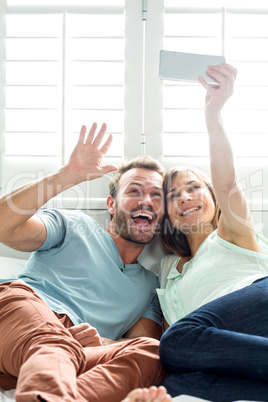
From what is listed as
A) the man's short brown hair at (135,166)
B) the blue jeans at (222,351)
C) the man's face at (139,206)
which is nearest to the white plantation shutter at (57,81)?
the man's short brown hair at (135,166)

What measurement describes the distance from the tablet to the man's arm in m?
0.32

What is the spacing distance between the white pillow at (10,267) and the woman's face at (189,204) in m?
0.60

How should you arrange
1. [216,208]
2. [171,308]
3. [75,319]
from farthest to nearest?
[216,208] < [171,308] < [75,319]

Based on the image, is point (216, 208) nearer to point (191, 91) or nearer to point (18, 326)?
point (191, 91)

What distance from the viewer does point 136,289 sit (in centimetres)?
163

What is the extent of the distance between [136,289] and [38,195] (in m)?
0.48

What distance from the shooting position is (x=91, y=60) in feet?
6.63

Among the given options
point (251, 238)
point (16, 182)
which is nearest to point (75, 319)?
point (251, 238)

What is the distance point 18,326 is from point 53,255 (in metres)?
0.44

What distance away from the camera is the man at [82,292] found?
1.02 meters

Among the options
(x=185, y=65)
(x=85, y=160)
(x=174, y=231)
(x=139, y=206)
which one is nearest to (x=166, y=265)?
(x=174, y=231)

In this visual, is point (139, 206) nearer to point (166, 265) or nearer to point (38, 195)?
point (166, 265)

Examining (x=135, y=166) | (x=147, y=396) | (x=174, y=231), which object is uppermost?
(x=135, y=166)

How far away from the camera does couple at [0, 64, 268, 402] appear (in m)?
1.01
